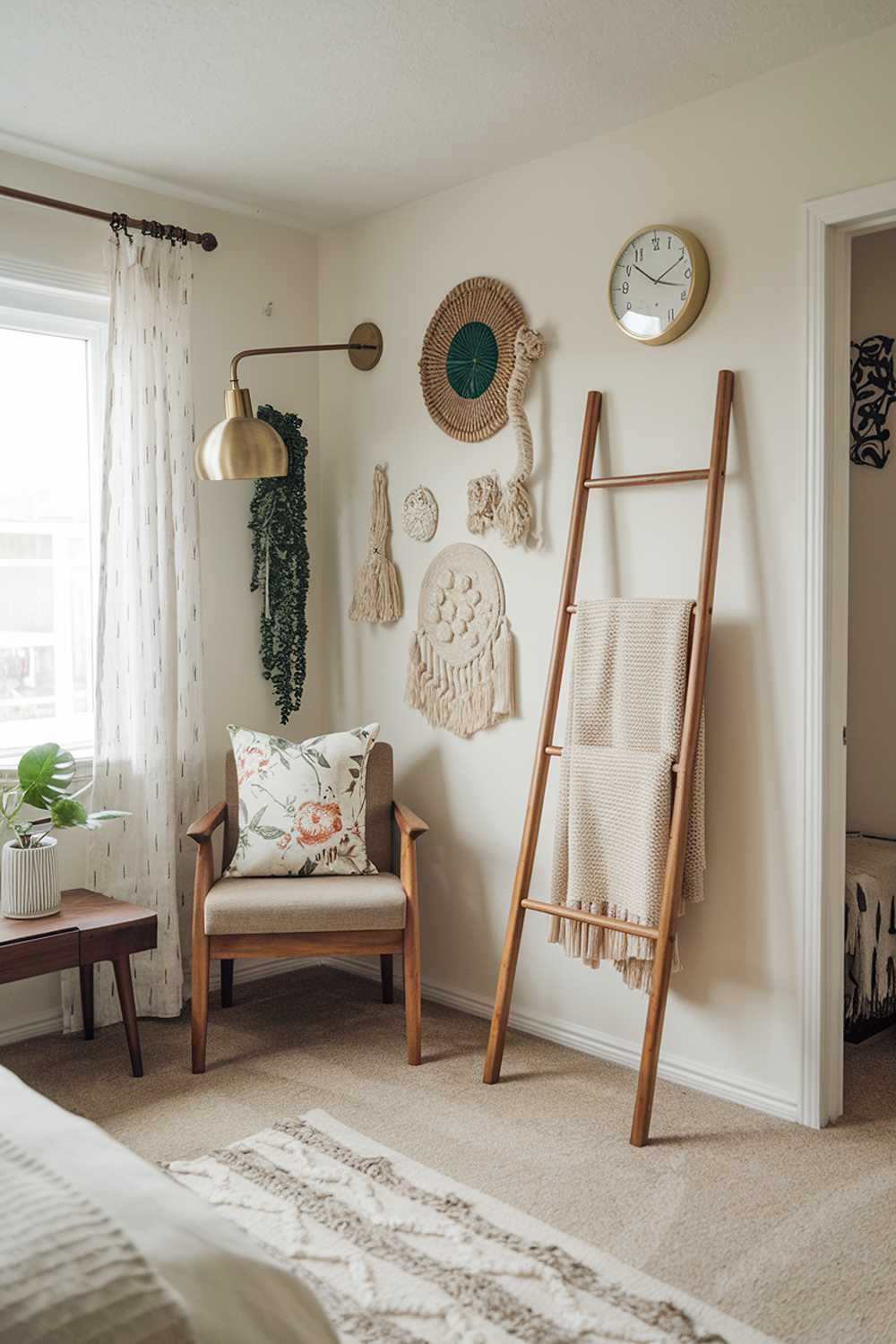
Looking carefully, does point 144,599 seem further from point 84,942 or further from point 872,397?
point 872,397

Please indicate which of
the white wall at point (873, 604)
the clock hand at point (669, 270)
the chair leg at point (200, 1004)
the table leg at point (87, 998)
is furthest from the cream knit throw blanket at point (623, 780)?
the table leg at point (87, 998)

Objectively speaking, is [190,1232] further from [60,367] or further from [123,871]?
[60,367]

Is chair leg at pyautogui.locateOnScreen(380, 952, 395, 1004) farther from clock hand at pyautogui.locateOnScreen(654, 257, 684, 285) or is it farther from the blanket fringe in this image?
clock hand at pyautogui.locateOnScreen(654, 257, 684, 285)

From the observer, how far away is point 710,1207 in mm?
2416

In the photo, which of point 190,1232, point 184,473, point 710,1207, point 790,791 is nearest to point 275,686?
point 184,473

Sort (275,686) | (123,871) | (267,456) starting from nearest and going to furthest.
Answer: (267,456) → (123,871) → (275,686)

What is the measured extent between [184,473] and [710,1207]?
102 inches

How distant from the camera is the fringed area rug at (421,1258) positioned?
6.54 feet

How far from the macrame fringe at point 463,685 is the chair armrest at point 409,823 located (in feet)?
1.02

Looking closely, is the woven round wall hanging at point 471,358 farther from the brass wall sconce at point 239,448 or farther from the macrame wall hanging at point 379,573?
the brass wall sconce at point 239,448

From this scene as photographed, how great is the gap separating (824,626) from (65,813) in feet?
6.92

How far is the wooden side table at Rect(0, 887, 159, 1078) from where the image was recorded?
116 inches

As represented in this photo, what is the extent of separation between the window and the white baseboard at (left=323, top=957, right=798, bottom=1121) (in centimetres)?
151

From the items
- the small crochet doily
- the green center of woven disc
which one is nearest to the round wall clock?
the green center of woven disc
